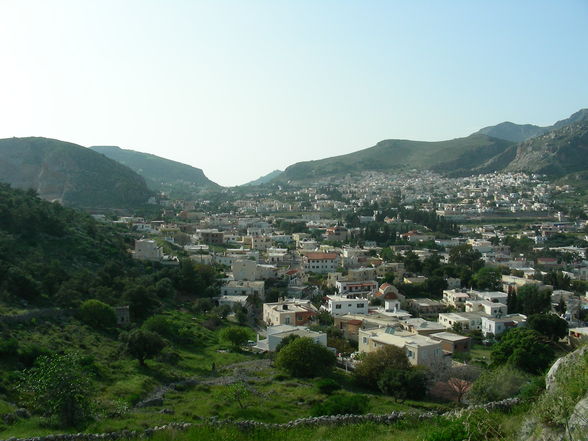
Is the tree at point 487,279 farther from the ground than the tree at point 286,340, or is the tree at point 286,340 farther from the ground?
the tree at point 286,340

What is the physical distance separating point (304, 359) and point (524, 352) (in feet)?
27.5

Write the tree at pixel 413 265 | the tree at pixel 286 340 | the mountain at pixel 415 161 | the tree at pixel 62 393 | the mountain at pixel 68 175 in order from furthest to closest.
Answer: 1. the mountain at pixel 415 161
2. the mountain at pixel 68 175
3. the tree at pixel 413 265
4. the tree at pixel 286 340
5. the tree at pixel 62 393

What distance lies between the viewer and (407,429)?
9531mm

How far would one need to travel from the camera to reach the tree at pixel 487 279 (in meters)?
39.1

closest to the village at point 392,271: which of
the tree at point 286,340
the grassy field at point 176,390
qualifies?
the tree at point 286,340

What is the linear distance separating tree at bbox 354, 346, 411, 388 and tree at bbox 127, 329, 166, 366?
7.45 meters

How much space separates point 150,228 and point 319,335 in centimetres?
3932

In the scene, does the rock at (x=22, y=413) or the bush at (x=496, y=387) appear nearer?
the rock at (x=22, y=413)

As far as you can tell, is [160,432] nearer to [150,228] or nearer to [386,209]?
[150,228]

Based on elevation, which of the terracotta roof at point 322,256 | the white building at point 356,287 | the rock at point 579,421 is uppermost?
the rock at point 579,421

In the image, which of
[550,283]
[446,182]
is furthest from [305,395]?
[446,182]

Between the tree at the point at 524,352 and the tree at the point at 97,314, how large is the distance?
52.7 feet

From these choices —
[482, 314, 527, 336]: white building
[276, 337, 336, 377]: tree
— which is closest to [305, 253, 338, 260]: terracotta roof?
[482, 314, 527, 336]: white building

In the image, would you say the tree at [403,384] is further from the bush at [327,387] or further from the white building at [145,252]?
the white building at [145,252]
